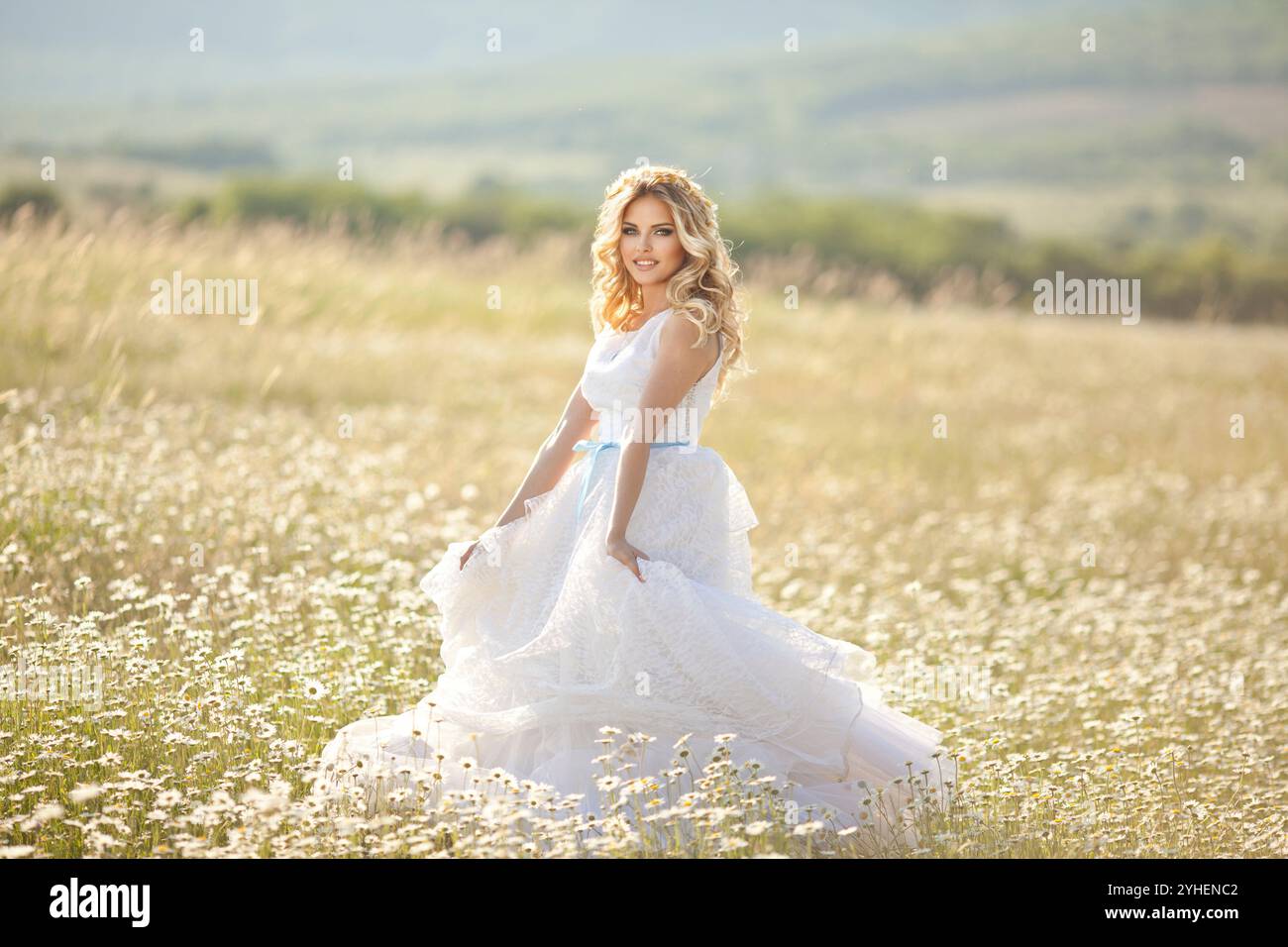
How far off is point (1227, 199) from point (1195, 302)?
197 feet

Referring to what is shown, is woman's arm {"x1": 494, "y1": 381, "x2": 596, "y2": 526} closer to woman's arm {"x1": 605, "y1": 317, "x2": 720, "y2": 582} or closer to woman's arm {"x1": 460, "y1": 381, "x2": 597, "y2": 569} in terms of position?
woman's arm {"x1": 460, "y1": 381, "x2": 597, "y2": 569}

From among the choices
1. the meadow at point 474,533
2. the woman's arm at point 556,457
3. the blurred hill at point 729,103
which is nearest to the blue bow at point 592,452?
the woman's arm at point 556,457

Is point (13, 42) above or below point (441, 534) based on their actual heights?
above

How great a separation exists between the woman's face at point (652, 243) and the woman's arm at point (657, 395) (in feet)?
0.85

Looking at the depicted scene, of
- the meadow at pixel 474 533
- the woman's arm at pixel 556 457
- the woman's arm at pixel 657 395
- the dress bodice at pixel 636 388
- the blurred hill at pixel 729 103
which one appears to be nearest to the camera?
the meadow at pixel 474 533

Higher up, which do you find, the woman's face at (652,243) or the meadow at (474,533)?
the woman's face at (652,243)

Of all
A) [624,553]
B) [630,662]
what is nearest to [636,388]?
[624,553]

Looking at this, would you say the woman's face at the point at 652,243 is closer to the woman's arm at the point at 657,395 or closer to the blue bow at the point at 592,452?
the woman's arm at the point at 657,395

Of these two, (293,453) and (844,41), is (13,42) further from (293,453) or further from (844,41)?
(293,453)

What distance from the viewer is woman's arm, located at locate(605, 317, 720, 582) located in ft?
16.1

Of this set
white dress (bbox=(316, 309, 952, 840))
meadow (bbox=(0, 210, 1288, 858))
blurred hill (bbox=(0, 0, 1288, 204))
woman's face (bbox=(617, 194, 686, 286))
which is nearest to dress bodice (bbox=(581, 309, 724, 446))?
white dress (bbox=(316, 309, 952, 840))

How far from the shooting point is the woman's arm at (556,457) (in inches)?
Result: 212

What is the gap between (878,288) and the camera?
21641 millimetres
